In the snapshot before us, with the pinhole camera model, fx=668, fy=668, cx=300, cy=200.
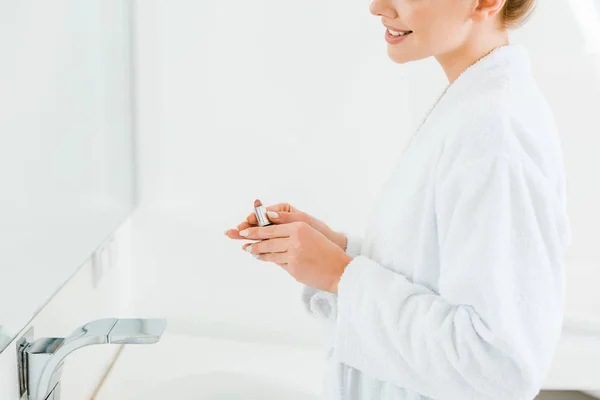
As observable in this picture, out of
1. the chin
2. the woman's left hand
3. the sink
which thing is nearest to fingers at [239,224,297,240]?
the woman's left hand

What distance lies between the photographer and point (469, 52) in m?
0.84

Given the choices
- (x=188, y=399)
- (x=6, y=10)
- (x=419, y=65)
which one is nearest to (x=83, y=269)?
(x=188, y=399)

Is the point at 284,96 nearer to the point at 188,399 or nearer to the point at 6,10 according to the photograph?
the point at 188,399

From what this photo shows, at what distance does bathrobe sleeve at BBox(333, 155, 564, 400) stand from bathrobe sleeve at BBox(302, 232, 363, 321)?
198mm

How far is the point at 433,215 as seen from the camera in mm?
778

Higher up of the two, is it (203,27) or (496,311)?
(203,27)

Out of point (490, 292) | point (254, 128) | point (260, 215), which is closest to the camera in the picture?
point (490, 292)

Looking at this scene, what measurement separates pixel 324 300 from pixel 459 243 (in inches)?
12.8

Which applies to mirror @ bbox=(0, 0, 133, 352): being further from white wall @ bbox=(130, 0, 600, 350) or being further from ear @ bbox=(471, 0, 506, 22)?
ear @ bbox=(471, 0, 506, 22)

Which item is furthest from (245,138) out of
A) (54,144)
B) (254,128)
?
(54,144)

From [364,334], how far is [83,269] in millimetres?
616

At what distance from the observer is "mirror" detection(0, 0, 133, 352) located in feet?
2.55

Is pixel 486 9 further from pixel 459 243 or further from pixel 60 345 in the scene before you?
pixel 60 345

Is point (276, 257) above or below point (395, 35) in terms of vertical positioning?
below
